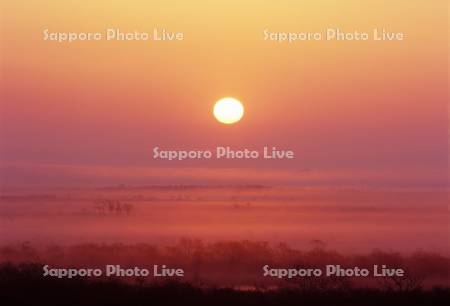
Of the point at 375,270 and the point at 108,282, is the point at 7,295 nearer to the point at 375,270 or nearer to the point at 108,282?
the point at 108,282

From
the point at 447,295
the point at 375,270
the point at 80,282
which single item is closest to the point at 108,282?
the point at 80,282

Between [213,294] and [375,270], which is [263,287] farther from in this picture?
[375,270]

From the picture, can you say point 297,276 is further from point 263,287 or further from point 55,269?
point 55,269

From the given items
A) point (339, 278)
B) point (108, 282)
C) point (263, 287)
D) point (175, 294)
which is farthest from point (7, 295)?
point (339, 278)

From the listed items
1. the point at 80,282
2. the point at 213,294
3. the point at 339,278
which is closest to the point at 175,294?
the point at 213,294
